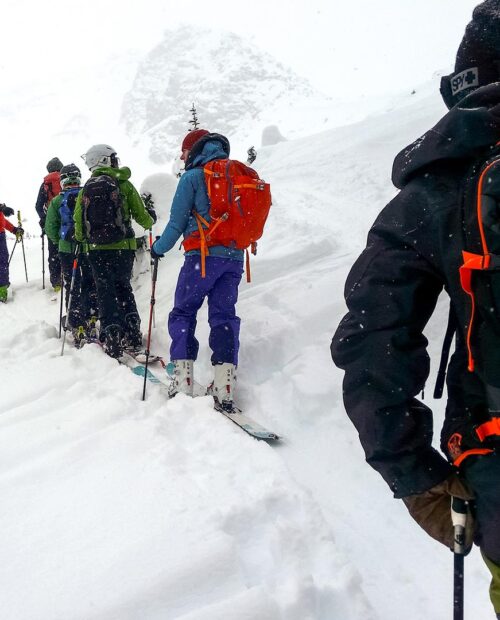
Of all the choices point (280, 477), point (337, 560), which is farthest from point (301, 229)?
point (337, 560)

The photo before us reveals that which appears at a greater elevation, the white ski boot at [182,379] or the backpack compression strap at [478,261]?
the backpack compression strap at [478,261]

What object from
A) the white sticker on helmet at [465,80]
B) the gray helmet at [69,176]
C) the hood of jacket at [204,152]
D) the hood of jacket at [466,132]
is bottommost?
the gray helmet at [69,176]

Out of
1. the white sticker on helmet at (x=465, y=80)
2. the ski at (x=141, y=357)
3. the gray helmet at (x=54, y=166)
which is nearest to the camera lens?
the white sticker on helmet at (x=465, y=80)

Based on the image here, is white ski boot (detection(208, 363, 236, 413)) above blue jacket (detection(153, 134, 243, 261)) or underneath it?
underneath

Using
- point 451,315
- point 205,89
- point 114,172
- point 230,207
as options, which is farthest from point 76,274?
point 205,89

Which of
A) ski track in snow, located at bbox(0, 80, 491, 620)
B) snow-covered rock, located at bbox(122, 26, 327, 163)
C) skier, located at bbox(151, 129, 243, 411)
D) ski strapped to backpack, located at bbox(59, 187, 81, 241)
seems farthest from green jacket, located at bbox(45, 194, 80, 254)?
snow-covered rock, located at bbox(122, 26, 327, 163)

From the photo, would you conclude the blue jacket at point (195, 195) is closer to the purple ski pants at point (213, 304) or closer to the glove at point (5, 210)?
the purple ski pants at point (213, 304)

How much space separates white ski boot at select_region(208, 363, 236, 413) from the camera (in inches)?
172

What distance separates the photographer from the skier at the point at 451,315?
124 centimetres

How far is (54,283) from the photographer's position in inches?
371

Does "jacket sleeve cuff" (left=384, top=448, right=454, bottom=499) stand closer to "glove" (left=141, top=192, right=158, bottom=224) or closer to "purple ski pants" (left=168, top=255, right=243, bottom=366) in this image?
"purple ski pants" (left=168, top=255, right=243, bottom=366)

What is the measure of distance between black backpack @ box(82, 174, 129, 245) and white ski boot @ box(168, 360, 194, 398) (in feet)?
6.19

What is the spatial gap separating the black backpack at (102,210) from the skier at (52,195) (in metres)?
3.21

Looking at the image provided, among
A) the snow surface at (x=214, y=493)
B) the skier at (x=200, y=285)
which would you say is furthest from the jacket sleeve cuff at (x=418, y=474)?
the skier at (x=200, y=285)
